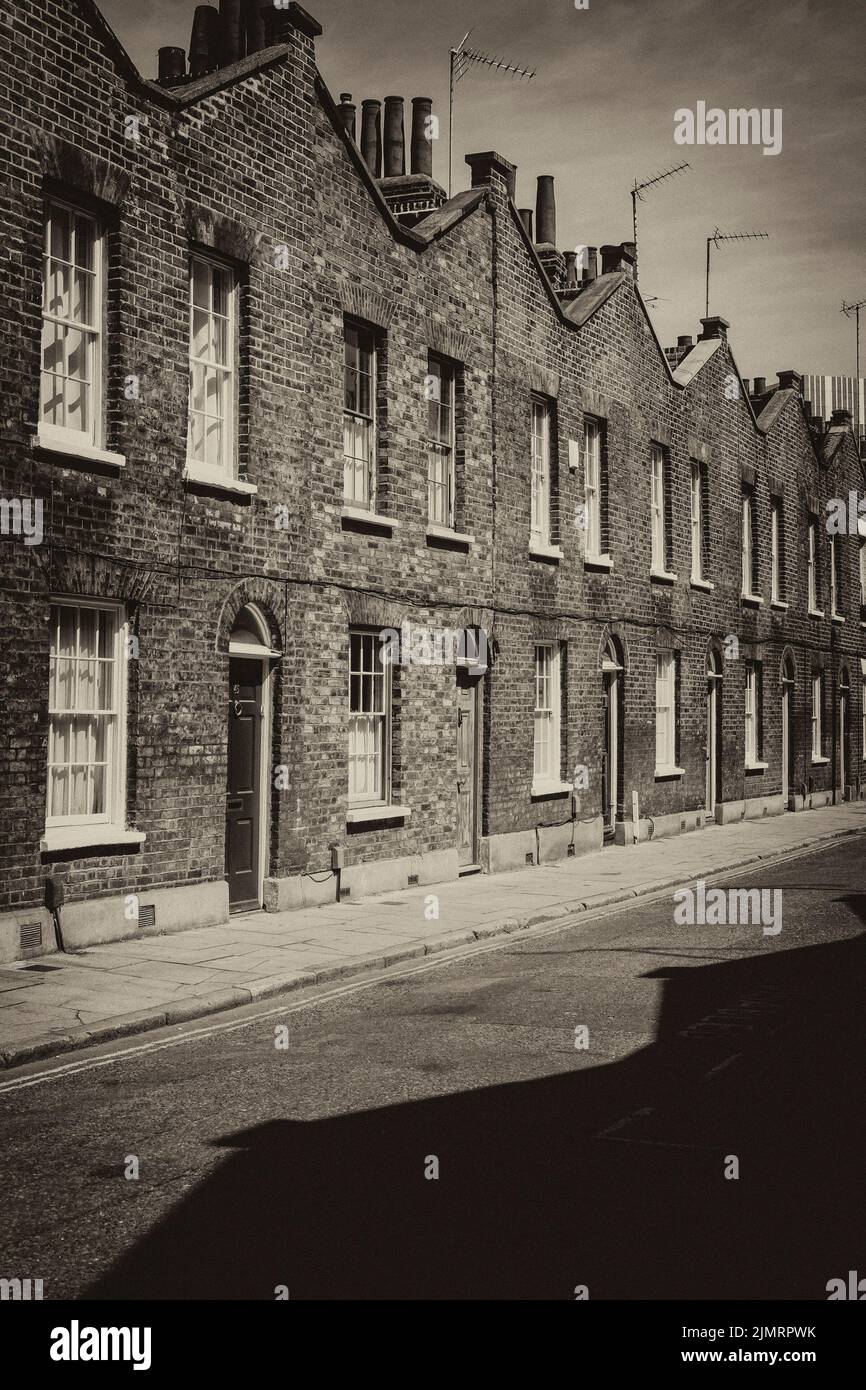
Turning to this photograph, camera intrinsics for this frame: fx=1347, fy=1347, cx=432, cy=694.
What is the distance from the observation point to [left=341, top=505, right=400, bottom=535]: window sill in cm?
1540

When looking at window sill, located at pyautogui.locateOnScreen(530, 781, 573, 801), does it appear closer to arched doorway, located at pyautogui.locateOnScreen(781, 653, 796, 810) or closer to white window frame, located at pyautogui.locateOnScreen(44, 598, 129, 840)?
white window frame, located at pyautogui.locateOnScreen(44, 598, 129, 840)

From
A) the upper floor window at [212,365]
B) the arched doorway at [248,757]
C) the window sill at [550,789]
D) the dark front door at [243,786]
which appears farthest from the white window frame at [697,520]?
the upper floor window at [212,365]

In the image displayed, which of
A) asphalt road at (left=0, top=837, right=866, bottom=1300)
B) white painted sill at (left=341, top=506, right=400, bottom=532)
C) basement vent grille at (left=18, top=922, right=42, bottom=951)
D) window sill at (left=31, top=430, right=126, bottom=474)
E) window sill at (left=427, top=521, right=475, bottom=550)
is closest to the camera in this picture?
asphalt road at (left=0, top=837, right=866, bottom=1300)

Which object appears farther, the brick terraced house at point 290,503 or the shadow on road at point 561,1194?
the brick terraced house at point 290,503

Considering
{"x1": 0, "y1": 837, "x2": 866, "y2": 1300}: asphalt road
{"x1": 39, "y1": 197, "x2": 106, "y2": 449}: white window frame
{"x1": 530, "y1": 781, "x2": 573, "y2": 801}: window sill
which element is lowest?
{"x1": 0, "y1": 837, "x2": 866, "y2": 1300}: asphalt road

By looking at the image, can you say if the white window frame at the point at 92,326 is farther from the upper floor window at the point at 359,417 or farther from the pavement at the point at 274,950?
the pavement at the point at 274,950

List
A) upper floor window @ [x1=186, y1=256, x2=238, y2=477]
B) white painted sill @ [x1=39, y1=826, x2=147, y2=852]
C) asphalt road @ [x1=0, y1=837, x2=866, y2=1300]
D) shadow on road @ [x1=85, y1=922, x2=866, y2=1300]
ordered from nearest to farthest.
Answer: shadow on road @ [x1=85, y1=922, x2=866, y2=1300]
asphalt road @ [x1=0, y1=837, x2=866, y2=1300]
white painted sill @ [x1=39, y1=826, x2=147, y2=852]
upper floor window @ [x1=186, y1=256, x2=238, y2=477]

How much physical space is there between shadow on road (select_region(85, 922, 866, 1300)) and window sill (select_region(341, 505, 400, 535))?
8.75 metres

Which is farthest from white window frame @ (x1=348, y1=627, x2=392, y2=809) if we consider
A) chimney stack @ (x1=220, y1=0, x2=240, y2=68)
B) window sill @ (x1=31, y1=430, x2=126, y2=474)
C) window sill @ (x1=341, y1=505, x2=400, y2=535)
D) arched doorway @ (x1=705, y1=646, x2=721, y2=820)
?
arched doorway @ (x1=705, y1=646, x2=721, y2=820)

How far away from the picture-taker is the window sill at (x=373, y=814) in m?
15.5

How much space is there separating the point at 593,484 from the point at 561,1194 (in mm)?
17391

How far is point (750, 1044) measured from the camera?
26.5 ft

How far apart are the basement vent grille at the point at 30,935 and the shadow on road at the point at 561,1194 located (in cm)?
521
